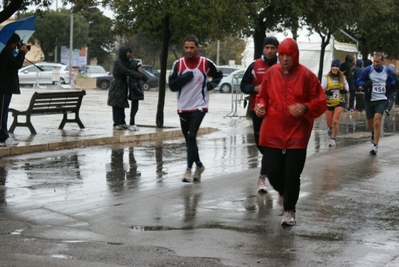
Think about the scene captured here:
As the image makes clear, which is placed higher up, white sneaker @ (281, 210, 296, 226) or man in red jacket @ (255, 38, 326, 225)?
man in red jacket @ (255, 38, 326, 225)

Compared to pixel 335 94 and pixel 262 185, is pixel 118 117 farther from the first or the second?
pixel 262 185

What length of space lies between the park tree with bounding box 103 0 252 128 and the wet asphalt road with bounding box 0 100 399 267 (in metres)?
5.02

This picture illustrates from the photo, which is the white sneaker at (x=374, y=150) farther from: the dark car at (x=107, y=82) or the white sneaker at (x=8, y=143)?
the dark car at (x=107, y=82)

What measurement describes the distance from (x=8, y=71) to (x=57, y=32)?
5699 cm

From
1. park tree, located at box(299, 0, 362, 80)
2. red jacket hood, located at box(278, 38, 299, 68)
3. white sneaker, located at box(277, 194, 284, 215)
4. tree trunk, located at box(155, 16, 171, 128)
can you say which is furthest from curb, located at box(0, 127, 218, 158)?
park tree, located at box(299, 0, 362, 80)

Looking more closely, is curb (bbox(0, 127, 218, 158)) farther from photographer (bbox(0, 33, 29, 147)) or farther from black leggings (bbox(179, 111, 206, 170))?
black leggings (bbox(179, 111, 206, 170))

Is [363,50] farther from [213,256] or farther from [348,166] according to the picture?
[213,256]

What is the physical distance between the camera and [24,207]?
28.9ft

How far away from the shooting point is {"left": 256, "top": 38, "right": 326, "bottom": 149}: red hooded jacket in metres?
7.83

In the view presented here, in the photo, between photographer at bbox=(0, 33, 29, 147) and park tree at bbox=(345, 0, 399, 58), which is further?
park tree at bbox=(345, 0, 399, 58)

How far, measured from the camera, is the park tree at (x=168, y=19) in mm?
18219

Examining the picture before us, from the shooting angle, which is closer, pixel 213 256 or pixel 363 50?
pixel 213 256

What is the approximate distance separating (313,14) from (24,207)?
62.8 feet

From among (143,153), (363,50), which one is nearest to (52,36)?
(363,50)
